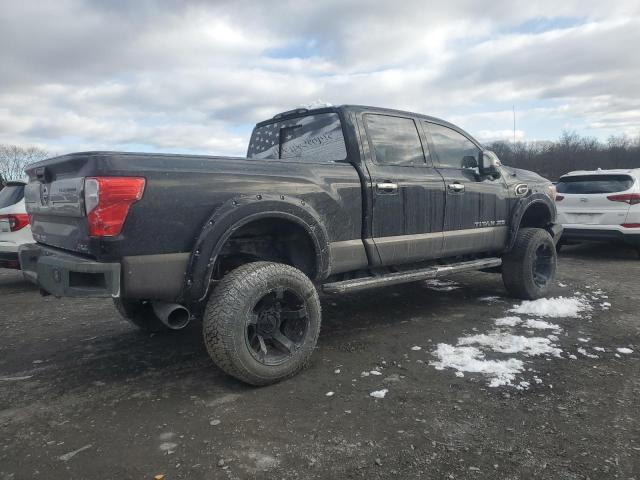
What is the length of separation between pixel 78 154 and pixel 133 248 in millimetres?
655

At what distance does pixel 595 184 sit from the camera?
8.73 meters

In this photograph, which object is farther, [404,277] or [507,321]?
[507,321]

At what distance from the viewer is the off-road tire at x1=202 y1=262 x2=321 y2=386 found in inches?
119

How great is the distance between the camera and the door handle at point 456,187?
4.64 meters

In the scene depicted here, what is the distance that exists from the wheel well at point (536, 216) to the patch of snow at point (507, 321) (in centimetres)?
155

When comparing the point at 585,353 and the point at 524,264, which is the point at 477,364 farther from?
the point at 524,264

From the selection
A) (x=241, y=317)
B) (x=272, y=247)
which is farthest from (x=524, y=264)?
(x=241, y=317)

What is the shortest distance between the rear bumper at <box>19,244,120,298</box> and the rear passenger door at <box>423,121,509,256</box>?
3.00 meters

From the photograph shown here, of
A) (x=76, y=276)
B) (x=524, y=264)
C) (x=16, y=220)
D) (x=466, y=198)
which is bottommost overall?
(x=524, y=264)

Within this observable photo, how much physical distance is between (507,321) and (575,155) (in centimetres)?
5235

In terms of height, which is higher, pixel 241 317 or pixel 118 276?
pixel 118 276

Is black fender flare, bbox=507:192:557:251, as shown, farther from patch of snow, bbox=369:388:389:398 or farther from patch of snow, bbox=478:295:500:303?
patch of snow, bbox=369:388:389:398

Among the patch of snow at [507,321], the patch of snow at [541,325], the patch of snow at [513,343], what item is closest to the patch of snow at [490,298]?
the patch of snow at [507,321]

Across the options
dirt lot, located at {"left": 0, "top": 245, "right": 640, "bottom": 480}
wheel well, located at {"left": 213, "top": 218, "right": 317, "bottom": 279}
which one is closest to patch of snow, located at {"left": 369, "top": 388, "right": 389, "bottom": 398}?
dirt lot, located at {"left": 0, "top": 245, "right": 640, "bottom": 480}
